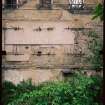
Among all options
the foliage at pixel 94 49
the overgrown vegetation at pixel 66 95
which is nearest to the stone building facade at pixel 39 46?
the foliage at pixel 94 49

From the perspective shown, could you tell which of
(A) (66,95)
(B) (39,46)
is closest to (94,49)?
(B) (39,46)

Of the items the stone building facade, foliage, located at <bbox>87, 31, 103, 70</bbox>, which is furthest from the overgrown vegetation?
the stone building facade

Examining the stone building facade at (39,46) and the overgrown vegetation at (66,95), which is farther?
the stone building facade at (39,46)

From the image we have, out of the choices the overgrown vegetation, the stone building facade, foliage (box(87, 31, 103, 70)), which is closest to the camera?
the overgrown vegetation

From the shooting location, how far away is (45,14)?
7430 mm

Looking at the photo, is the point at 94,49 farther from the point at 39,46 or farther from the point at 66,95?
the point at 66,95

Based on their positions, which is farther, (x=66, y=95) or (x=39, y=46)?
(x=39, y=46)

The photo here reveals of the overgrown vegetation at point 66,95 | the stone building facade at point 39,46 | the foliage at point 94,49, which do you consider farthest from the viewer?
the stone building facade at point 39,46

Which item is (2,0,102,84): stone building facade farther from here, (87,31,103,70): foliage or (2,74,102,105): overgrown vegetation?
(2,74,102,105): overgrown vegetation

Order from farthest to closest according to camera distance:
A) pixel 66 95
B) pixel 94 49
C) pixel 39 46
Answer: pixel 39 46
pixel 94 49
pixel 66 95

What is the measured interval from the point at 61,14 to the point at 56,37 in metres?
0.47

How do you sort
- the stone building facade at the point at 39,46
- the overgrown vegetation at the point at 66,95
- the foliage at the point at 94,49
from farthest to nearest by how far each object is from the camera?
the stone building facade at the point at 39,46
the foliage at the point at 94,49
the overgrown vegetation at the point at 66,95

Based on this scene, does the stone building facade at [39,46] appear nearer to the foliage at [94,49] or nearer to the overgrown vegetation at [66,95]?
the foliage at [94,49]

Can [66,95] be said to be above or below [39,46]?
below
